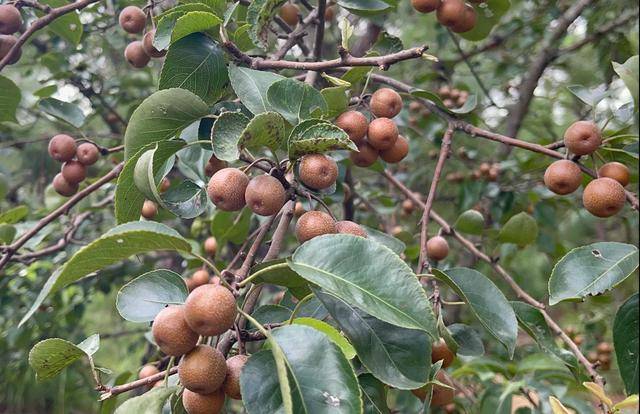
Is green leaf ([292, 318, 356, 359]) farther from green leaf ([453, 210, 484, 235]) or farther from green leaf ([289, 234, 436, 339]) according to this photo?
green leaf ([453, 210, 484, 235])

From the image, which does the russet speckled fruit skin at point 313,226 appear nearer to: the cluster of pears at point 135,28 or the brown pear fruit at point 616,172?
the brown pear fruit at point 616,172

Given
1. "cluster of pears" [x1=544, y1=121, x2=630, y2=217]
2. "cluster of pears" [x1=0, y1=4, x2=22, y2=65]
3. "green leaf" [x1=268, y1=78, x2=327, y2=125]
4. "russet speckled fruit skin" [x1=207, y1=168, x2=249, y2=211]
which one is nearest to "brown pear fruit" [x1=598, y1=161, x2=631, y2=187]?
"cluster of pears" [x1=544, y1=121, x2=630, y2=217]

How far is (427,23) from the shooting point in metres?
3.29

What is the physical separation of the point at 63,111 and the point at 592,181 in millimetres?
1222

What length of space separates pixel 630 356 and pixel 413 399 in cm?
56

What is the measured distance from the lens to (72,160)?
142cm

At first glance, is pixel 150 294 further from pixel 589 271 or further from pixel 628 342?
pixel 628 342

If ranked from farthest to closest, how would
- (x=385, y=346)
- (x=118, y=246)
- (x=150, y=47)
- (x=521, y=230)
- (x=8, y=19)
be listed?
(x=521, y=230), (x=8, y=19), (x=150, y=47), (x=385, y=346), (x=118, y=246)

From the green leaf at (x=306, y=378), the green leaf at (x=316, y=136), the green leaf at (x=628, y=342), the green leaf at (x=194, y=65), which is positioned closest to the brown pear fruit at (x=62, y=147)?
the green leaf at (x=194, y=65)

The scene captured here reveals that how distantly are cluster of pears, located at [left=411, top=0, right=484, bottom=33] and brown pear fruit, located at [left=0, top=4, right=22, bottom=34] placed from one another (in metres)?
0.88

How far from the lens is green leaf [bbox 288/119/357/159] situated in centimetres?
81

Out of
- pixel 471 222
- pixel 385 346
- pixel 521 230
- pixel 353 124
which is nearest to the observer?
pixel 385 346

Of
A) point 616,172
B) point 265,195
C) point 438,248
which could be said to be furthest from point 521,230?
point 265,195

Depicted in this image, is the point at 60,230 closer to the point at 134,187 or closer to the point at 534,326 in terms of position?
the point at 134,187
